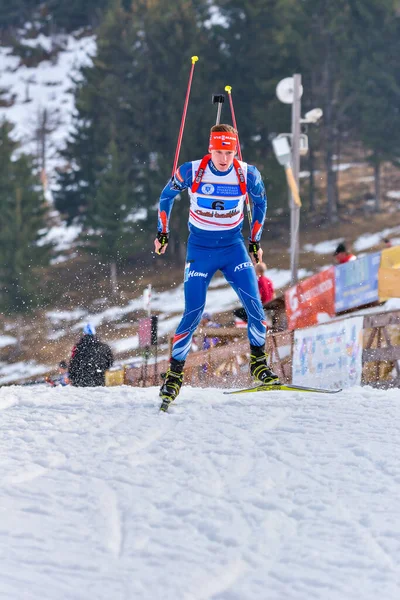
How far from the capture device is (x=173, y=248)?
1570 inches

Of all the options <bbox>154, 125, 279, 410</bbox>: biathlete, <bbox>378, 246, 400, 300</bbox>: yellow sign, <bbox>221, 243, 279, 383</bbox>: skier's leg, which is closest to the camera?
<bbox>154, 125, 279, 410</bbox>: biathlete

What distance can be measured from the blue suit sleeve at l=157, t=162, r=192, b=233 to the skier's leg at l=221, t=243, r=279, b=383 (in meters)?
0.65

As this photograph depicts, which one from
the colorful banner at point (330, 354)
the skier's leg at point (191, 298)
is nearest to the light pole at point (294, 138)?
the colorful banner at point (330, 354)

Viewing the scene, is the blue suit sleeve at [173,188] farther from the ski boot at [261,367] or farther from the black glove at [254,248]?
the ski boot at [261,367]

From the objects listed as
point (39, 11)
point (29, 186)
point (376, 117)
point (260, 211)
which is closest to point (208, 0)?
point (376, 117)

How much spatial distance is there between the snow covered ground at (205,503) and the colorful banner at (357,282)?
417cm

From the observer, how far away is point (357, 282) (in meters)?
10.8

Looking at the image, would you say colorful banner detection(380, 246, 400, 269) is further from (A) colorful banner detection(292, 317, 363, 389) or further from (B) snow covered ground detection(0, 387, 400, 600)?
(B) snow covered ground detection(0, 387, 400, 600)

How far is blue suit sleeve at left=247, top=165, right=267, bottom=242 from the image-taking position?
6.89 meters

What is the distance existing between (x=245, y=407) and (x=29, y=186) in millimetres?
35214

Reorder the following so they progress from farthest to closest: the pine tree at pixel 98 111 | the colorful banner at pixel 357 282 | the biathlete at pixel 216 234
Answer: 1. the pine tree at pixel 98 111
2. the colorful banner at pixel 357 282
3. the biathlete at pixel 216 234

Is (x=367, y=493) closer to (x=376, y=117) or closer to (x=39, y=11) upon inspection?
(x=376, y=117)

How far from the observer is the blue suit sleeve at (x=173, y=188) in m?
6.78

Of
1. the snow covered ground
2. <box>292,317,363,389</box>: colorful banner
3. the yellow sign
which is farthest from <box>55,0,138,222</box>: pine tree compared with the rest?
the snow covered ground
